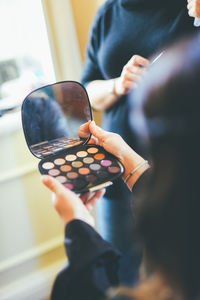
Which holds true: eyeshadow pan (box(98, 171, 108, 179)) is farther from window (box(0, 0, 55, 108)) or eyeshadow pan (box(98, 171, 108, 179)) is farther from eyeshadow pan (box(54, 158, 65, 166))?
window (box(0, 0, 55, 108))

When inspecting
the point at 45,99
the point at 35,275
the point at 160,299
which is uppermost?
the point at 45,99

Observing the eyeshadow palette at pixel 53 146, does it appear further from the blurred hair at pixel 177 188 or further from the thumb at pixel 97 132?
the blurred hair at pixel 177 188

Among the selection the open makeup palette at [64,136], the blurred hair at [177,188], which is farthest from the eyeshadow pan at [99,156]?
the blurred hair at [177,188]

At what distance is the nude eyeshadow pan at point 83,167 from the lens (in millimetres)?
375

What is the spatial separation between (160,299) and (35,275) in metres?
0.42

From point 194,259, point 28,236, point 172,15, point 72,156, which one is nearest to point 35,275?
point 28,236

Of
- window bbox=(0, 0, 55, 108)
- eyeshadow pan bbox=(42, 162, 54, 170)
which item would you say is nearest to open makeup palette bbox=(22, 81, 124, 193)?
eyeshadow pan bbox=(42, 162, 54, 170)

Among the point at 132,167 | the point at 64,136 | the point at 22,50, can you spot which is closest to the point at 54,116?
the point at 64,136

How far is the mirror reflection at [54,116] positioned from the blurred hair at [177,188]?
146 millimetres

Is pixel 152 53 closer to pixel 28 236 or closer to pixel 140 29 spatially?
pixel 140 29

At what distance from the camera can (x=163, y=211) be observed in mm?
287

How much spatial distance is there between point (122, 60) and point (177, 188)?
24cm

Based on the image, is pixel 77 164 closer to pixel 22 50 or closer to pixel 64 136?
pixel 64 136

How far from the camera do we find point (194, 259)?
0.27 metres
